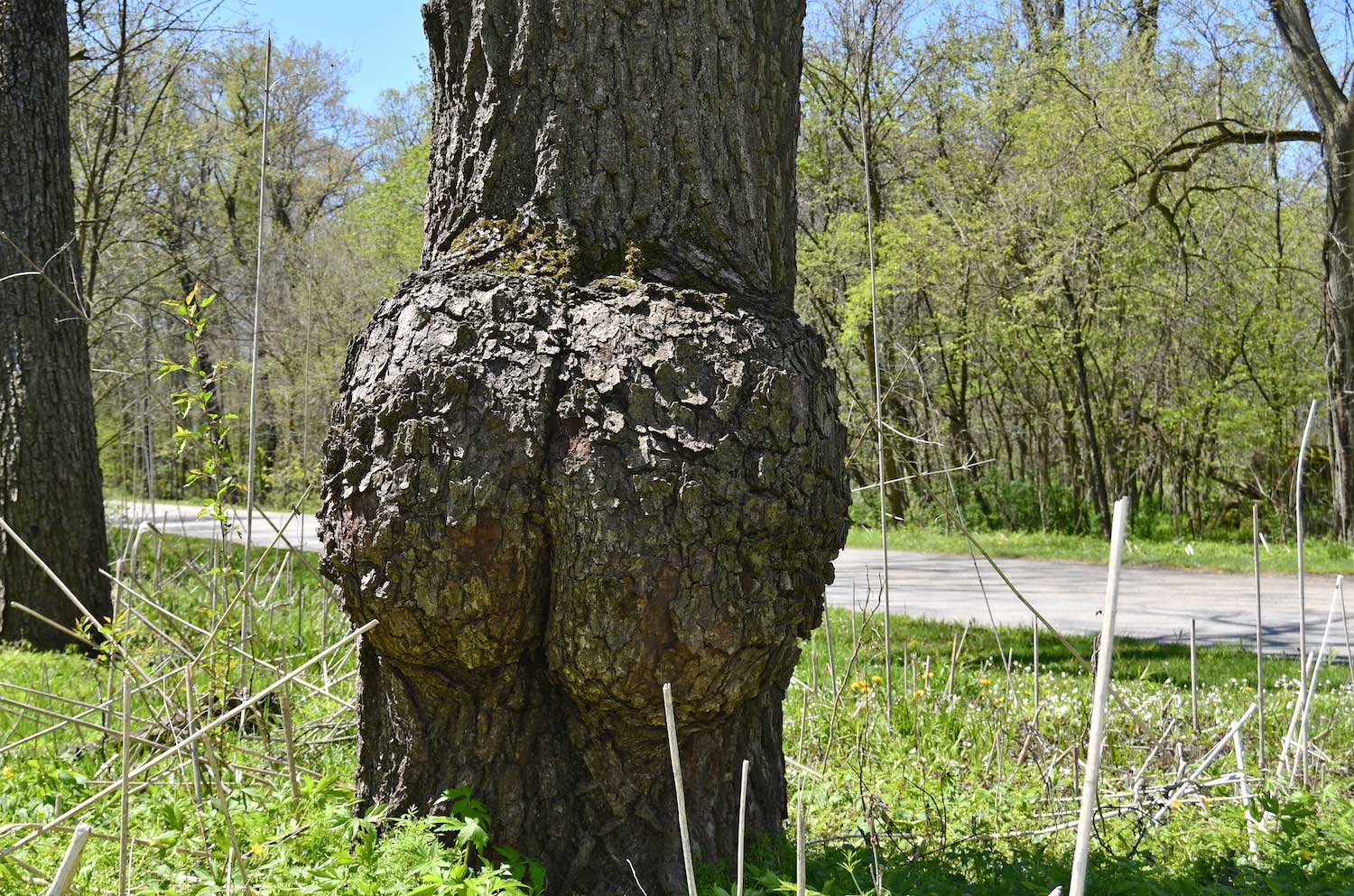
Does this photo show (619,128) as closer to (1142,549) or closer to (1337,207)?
(1142,549)

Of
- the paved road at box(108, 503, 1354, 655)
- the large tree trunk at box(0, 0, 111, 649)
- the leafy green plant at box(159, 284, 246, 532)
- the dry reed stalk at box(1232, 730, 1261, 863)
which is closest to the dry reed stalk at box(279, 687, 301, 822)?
the leafy green plant at box(159, 284, 246, 532)

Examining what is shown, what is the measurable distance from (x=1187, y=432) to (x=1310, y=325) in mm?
2169

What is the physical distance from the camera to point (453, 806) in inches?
79.2

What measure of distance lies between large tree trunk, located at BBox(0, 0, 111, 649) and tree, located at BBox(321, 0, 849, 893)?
4.26 metres

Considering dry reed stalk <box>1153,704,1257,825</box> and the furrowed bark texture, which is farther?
dry reed stalk <box>1153,704,1257,825</box>

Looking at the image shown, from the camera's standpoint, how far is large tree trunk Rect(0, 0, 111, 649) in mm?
5422

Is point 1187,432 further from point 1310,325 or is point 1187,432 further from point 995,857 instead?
point 995,857

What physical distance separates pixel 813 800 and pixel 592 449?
1392 mm

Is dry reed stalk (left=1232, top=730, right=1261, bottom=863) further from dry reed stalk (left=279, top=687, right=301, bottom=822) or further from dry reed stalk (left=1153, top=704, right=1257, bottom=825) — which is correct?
Answer: dry reed stalk (left=279, top=687, right=301, bottom=822)

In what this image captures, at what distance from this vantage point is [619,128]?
2.09 metres

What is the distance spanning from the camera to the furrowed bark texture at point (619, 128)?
209cm

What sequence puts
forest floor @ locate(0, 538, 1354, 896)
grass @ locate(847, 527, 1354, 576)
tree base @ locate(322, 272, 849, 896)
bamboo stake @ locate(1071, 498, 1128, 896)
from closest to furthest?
bamboo stake @ locate(1071, 498, 1128, 896) → tree base @ locate(322, 272, 849, 896) → forest floor @ locate(0, 538, 1354, 896) → grass @ locate(847, 527, 1354, 576)

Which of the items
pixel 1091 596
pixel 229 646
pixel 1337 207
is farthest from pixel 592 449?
pixel 1337 207

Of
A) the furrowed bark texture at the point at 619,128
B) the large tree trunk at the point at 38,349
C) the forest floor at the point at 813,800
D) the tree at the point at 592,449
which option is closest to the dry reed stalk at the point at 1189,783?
the forest floor at the point at 813,800
